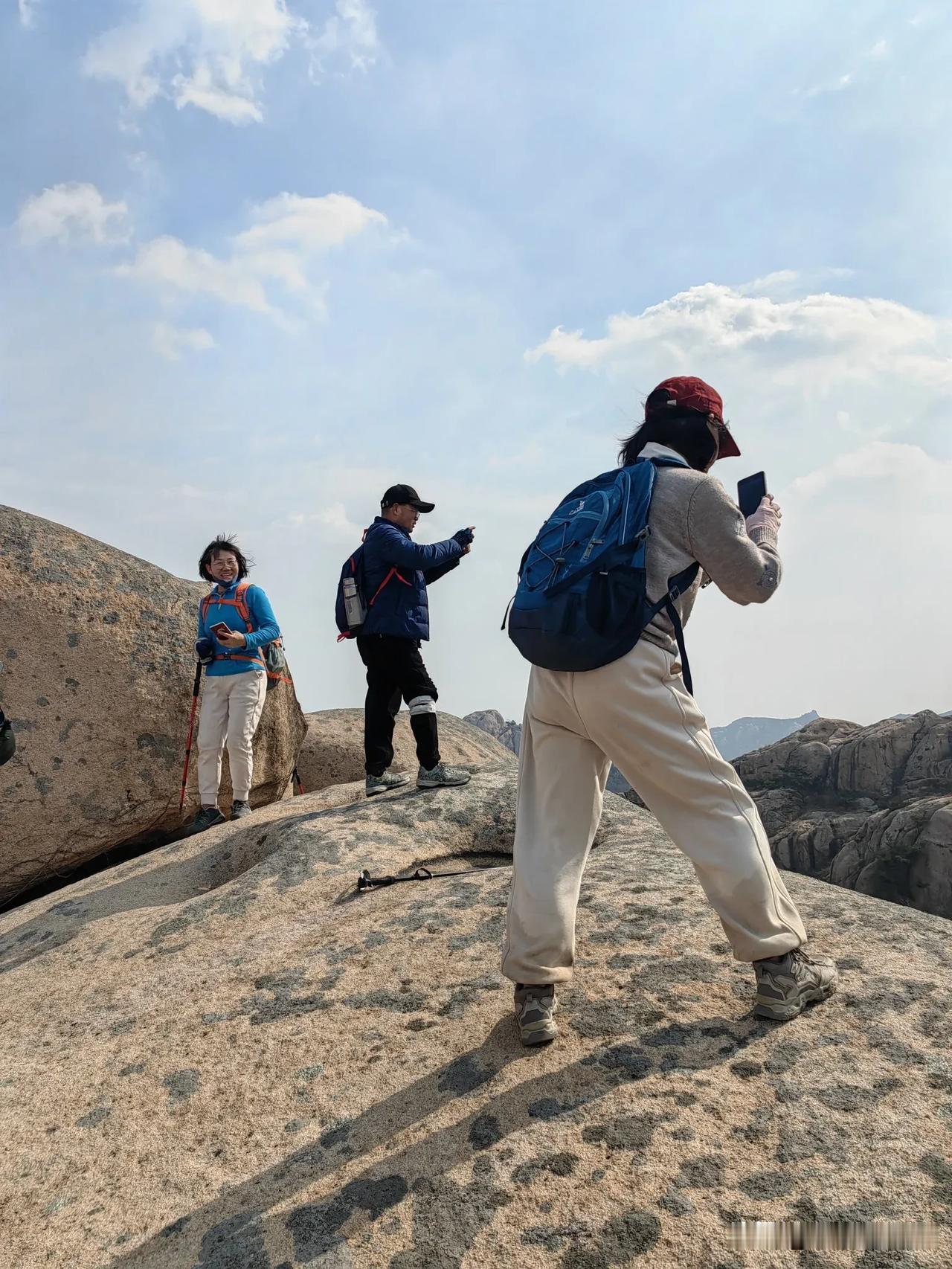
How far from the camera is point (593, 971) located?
375 cm

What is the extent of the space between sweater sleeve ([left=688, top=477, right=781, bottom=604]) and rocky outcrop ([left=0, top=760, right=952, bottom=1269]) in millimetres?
1717

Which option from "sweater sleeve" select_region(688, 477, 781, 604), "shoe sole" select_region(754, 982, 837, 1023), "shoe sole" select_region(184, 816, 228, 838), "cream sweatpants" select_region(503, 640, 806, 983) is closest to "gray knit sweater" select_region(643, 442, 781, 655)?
"sweater sleeve" select_region(688, 477, 781, 604)

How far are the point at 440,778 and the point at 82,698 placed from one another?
3.48 meters

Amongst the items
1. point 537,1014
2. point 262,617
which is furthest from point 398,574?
point 537,1014

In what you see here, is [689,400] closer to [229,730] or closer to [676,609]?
[676,609]

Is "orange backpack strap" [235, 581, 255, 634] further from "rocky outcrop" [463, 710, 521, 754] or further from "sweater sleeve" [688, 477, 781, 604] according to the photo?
"rocky outcrop" [463, 710, 521, 754]

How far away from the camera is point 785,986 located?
314 cm

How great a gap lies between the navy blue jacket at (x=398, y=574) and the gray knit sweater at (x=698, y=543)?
406 centimetres

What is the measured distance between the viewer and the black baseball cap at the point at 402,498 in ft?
24.7

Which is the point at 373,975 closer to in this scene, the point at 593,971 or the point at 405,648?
the point at 593,971

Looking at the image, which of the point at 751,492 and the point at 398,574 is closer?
the point at 751,492

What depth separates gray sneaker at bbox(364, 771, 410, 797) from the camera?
732 cm

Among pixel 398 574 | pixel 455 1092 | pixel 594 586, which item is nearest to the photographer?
pixel 455 1092

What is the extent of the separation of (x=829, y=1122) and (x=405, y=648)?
17.4 feet
